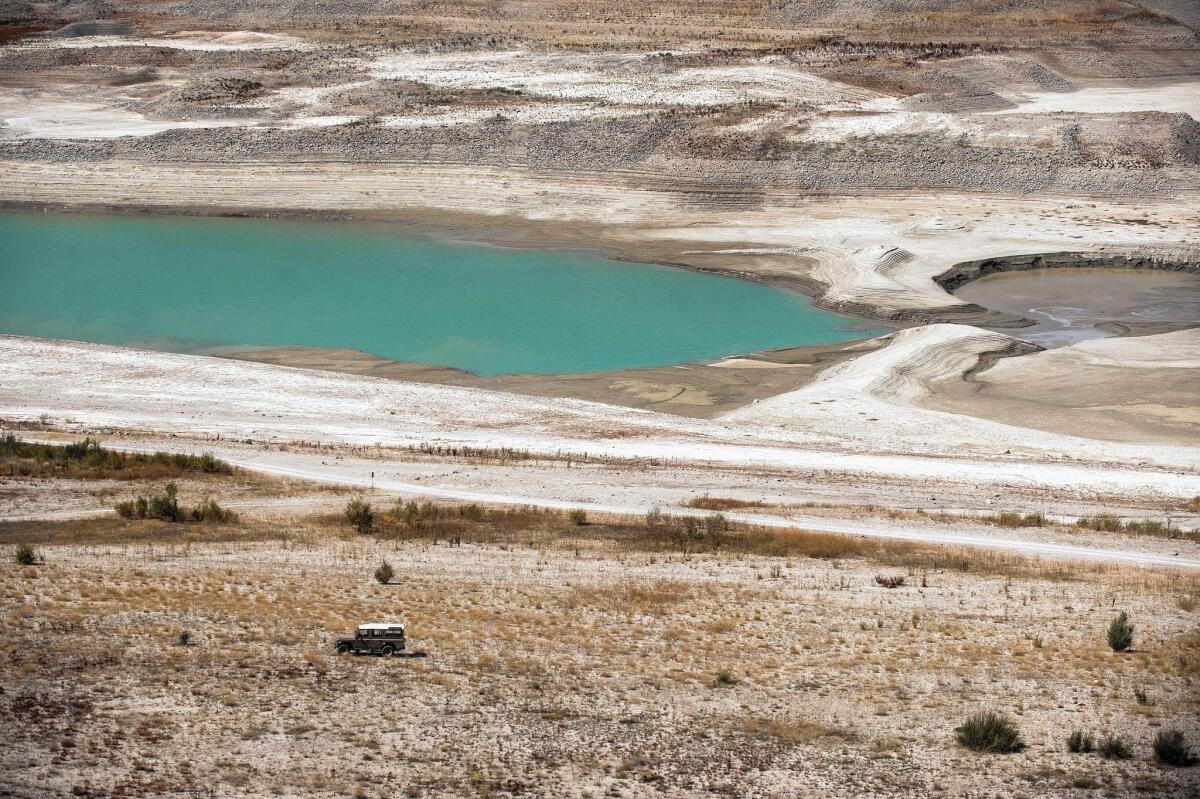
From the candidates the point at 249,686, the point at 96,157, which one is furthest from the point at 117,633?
the point at 96,157

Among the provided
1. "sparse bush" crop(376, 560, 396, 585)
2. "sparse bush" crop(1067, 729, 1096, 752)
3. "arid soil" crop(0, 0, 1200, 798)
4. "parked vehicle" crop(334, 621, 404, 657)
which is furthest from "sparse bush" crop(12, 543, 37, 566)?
"sparse bush" crop(1067, 729, 1096, 752)

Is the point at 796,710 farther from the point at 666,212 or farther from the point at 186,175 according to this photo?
the point at 186,175

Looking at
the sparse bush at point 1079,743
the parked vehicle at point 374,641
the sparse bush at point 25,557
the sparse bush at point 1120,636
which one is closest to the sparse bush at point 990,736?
the sparse bush at point 1079,743

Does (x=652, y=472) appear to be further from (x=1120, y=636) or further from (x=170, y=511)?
(x=1120, y=636)

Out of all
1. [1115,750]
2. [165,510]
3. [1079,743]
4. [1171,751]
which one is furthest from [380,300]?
[1171,751]

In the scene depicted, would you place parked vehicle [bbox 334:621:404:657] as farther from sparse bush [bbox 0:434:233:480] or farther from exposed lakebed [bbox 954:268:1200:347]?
exposed lakebed [bbox 954:268:1200:347]
